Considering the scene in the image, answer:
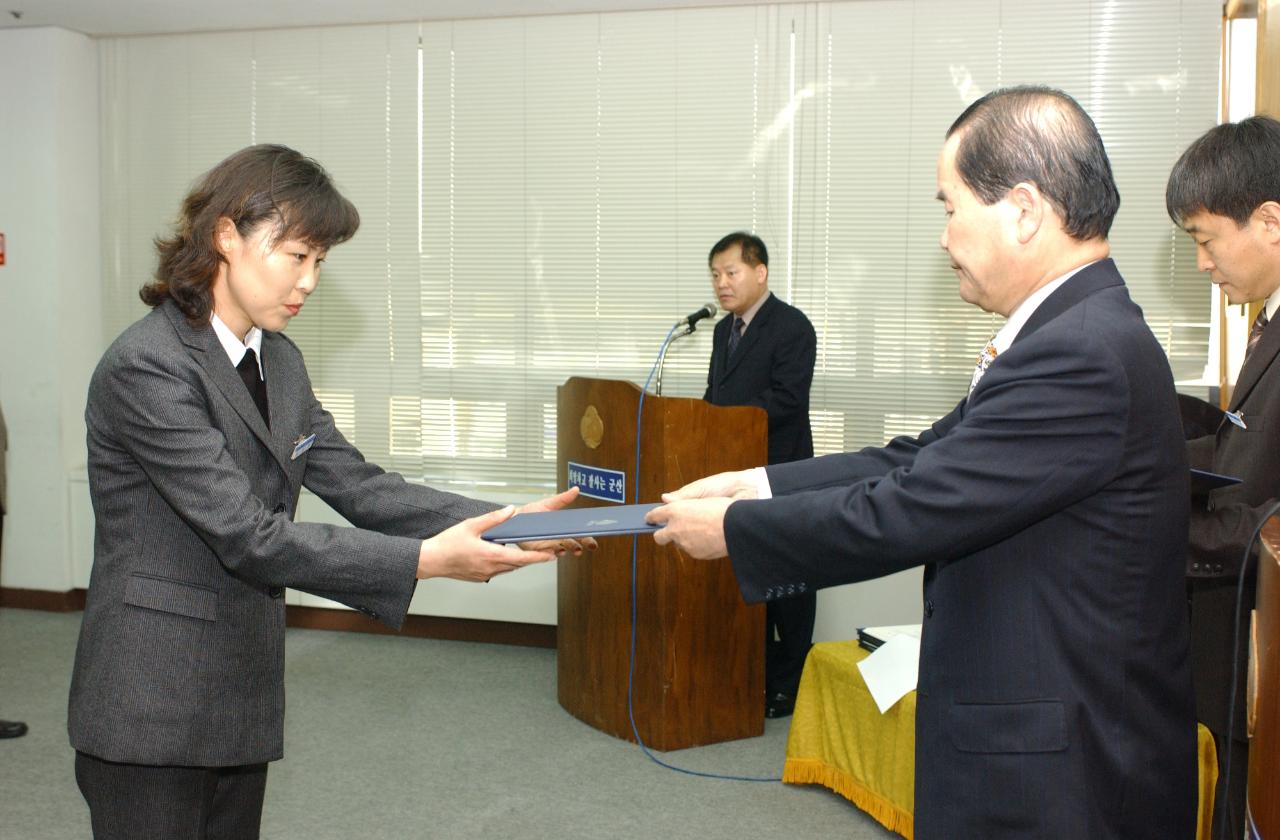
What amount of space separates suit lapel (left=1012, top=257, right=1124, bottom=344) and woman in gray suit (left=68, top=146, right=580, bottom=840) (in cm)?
93

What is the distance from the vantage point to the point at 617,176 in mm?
5266

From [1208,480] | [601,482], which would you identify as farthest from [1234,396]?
[601,482]

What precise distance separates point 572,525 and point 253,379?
0.56 m

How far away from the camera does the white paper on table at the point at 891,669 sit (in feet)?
10.2

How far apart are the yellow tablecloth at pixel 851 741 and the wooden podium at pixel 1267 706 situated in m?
1.96

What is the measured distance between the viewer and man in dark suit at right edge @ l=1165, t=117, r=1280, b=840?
1918 mm

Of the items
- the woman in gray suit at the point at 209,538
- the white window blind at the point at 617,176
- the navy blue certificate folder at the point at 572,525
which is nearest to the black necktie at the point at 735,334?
the white window blind at the point at 617,176

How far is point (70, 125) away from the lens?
222 inches

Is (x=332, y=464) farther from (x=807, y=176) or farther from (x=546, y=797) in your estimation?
(x=807, y=176)

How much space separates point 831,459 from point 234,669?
40.2 inches

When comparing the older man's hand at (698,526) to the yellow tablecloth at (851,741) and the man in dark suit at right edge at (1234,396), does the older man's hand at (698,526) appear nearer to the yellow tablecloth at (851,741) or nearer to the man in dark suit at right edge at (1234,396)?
the man in dark suit at right edge at (1234,396)

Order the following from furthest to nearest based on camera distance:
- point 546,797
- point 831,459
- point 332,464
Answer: point 546,797, point 332,464, point 831,459

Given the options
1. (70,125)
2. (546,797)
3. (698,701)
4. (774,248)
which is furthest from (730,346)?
(70,125)

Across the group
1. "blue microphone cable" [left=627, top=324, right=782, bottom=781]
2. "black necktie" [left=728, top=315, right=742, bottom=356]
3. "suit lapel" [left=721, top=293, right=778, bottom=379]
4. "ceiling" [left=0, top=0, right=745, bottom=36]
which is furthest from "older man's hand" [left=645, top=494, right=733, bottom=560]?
"ceiling" [left=0, top=0, right=745, bottom=36]
